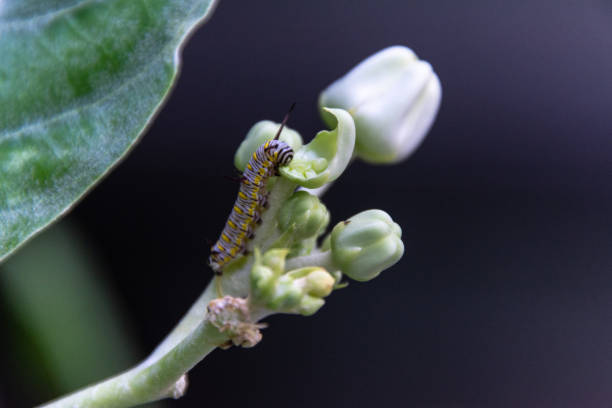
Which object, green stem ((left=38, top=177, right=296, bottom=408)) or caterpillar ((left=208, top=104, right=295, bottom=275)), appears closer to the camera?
green stem ((left=38, top=177, right=296, bottom=408))

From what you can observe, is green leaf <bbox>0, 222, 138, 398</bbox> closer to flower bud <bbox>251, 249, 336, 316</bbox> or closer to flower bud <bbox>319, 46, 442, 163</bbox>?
flower bud <bbox>319, 46, 442, 163</bbox>

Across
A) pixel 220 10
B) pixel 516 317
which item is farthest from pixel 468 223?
pixel 220 10

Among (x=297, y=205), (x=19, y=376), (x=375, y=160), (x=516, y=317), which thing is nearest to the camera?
(x=297, y=205)

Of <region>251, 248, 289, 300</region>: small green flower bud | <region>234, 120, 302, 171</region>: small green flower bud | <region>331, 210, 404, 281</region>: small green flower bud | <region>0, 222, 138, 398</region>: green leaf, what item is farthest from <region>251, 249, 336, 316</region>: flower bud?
<region>0, 222, 138, 398</region>: green leaf

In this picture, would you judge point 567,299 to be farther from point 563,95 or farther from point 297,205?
point 297,205

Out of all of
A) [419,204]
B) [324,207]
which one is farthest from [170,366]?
[419,204]

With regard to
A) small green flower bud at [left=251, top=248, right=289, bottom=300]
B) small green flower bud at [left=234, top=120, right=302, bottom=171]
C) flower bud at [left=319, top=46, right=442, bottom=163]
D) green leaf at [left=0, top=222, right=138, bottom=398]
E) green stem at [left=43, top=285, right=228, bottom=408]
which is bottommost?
green leaf at [left=0, top=222, right=138, bottom=398]

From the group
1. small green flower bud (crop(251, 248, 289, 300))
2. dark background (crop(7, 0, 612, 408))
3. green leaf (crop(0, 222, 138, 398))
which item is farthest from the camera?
dark background (crop(7, 0, 612, 408))
